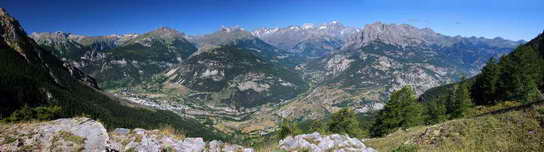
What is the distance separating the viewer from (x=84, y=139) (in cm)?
1257

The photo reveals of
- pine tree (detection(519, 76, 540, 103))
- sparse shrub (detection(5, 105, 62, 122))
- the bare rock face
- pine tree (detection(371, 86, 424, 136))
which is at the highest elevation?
the bare rock face

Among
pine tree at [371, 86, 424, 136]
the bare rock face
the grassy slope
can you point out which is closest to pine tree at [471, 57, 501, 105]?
pine tree at [371, 86, 424, 136]

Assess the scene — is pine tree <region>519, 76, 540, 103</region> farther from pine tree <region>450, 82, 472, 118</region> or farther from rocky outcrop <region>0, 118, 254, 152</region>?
rocky outcrop <region>0, 118, 254, 152</region>

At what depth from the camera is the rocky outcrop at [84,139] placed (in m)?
11.6

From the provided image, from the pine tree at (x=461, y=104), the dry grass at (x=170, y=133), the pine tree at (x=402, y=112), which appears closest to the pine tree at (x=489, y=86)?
the pine tree at (x=461, y=104)

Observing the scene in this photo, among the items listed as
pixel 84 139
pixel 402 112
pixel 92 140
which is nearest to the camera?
pixel 84 139

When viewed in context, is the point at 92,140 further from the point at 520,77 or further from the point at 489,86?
the point at 489,86

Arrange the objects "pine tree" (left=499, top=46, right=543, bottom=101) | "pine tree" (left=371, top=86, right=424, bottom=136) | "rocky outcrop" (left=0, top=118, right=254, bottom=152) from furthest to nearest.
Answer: "pine tree" (left=371, top=86, right=424, bottom=136)
"pine tree" (left=499, top=46, right=543, bottom=101)
"rocky outcrop" (left=0, top=118, right=254, bottom=152)

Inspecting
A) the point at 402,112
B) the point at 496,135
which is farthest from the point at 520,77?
the point at 496,135

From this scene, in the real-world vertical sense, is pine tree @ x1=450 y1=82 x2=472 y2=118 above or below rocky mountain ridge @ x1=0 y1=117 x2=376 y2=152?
below

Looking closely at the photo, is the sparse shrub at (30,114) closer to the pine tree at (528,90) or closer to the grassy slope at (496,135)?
the grassy slope at (496,135)

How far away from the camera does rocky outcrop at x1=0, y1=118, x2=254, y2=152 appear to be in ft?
38.0

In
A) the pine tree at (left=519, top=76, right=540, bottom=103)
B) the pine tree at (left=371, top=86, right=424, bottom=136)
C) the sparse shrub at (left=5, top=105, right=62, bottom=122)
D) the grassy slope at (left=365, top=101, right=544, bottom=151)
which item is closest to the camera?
the grassy slope at (left=365, top=101, right=544, bottom=151)

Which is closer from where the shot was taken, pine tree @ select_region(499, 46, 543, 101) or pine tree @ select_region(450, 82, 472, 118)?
pine tree @ select_region(499, 46, 543, 101)
